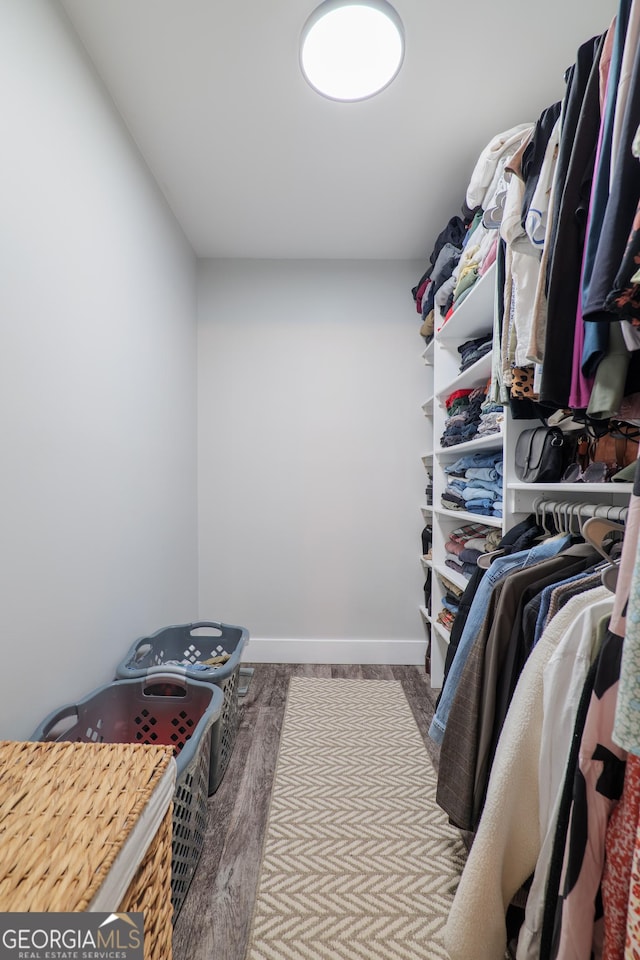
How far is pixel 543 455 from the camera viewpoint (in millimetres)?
1471

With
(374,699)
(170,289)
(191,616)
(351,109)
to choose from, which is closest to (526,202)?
(351,109)

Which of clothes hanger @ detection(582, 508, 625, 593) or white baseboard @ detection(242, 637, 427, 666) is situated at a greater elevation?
clothes hanger @ detection(582, 508, 625, 593)

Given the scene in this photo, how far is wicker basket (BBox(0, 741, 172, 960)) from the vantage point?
604 millimetres

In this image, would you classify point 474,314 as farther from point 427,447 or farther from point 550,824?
point 550,824

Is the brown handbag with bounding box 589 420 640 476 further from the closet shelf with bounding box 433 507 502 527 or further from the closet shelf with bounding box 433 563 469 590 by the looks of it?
the closet shelf with bounding box 433 563 469 590

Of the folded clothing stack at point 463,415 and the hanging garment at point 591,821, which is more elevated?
the folded clothing stack at point 463,415

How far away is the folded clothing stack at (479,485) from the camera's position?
193cm

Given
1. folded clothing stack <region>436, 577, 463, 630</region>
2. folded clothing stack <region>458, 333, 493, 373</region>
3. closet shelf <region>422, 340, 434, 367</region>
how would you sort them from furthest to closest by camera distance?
1. closet shelf <region>422, 340, 434, 367</region>
2. folded clothing stack <region>436, 577, 463, 630</region>
3. folded clothing stack <region>458, 333, 493, 373</region>

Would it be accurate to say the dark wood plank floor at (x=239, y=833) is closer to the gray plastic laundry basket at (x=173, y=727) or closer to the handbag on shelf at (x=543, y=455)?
the gray plastic laundry basket at (x=173, y=727)

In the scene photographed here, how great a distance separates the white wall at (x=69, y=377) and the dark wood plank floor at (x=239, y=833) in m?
0.63

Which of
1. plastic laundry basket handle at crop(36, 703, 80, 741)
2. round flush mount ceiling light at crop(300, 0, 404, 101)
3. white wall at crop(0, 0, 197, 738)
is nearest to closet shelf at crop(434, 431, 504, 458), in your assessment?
round flush mount ceiling light at crop(300, 0, 404, 101)

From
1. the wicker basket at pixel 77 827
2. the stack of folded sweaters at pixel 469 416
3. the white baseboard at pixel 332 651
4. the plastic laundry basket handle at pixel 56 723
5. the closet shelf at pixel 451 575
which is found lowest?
the white baseboard at pixel 332 651

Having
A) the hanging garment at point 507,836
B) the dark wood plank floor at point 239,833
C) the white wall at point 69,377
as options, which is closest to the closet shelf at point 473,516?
the hanging garment at point 507,836

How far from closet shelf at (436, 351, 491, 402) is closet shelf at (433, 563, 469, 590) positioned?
89 cm
